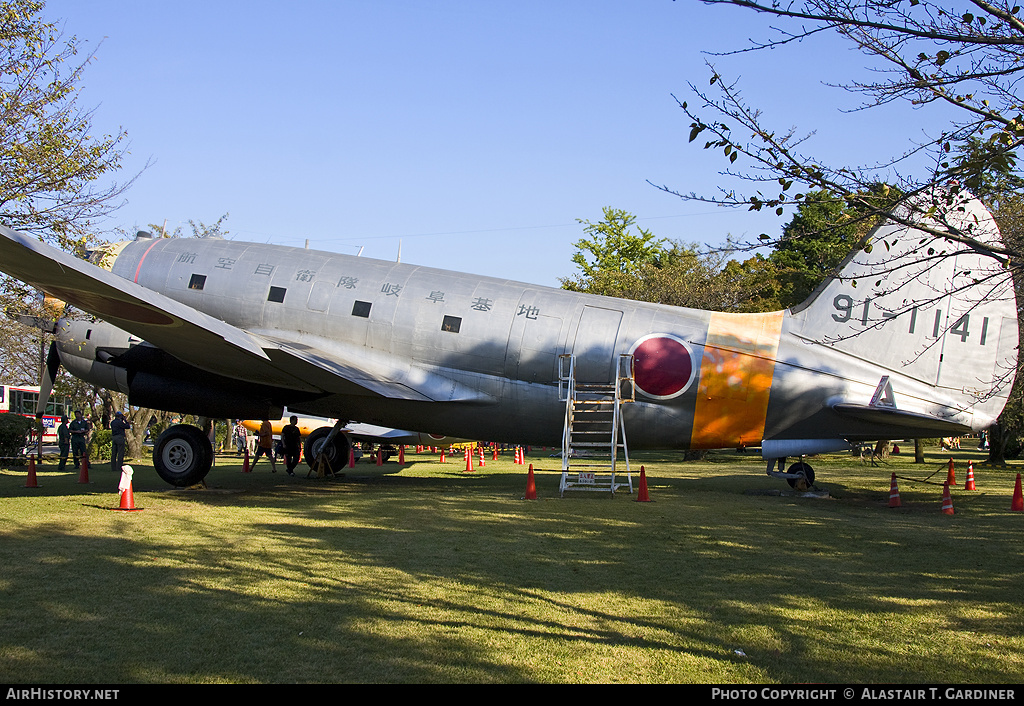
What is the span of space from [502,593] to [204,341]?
821 centimetres

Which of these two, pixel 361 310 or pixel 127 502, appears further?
pixel 361 310

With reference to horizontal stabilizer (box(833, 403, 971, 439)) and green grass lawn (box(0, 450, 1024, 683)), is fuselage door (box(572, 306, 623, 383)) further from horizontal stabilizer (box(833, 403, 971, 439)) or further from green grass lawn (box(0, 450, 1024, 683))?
horizontal stabilizer (box(833, 403, 971, 439))

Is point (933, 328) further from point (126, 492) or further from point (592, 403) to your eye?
point (126, 492)

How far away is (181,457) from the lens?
624 inches

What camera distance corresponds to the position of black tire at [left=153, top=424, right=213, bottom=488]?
1577 centimetres

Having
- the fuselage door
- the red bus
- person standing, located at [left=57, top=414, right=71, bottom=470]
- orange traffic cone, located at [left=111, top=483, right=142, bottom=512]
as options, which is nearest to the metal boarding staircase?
the fuselage door

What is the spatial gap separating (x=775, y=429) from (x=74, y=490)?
14.3m

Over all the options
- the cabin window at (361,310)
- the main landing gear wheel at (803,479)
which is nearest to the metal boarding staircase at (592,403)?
the main landing gear wheel at (803,479)

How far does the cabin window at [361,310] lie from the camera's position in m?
16.7

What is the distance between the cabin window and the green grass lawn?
4.36 metres

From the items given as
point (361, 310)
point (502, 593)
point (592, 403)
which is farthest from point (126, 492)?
point (592, 403)

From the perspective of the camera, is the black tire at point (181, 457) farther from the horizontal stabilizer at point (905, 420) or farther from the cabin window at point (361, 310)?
the horizontal stabilizer at point (905, 420)
